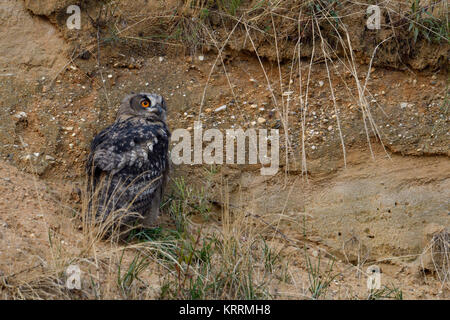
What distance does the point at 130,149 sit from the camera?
4.86m

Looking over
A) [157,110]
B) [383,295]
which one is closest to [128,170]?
[157,110]

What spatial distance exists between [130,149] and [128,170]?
192mm

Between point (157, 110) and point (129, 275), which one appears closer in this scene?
point (129, 275)

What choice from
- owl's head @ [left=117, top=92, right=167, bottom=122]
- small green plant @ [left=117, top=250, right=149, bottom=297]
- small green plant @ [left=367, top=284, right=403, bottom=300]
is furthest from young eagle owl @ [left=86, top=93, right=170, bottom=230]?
small green plant @ [left=367, top=284, right=403, bottom=300]

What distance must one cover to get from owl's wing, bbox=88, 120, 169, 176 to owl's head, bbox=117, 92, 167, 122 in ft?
0.82

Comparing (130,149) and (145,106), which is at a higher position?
(145,106)

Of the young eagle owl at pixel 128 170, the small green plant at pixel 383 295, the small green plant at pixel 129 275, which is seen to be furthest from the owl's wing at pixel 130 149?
the small green plant at pixel 383 295

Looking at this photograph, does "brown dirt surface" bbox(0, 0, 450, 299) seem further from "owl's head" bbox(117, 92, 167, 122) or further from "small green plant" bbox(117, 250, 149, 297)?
"small green plant" bbox(117, 250, 149, 297)

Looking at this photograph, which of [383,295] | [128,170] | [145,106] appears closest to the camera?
[383,295]

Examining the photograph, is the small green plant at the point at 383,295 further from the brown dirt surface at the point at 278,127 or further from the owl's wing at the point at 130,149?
the owl's wing at the point at 130,149

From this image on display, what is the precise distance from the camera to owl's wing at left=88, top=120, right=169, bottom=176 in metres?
4.77

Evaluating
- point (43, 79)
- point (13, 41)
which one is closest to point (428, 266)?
point (43, 79)

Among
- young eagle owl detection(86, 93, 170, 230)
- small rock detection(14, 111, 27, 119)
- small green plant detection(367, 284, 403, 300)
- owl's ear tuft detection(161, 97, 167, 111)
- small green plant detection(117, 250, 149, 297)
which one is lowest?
small green plant detection(367, 284, 403, 300)

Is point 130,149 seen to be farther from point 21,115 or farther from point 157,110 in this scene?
point 21,115
